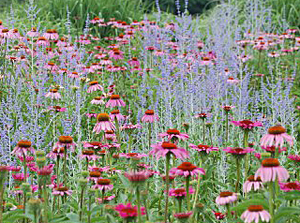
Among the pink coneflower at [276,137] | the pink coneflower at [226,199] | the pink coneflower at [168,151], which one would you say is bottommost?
the pink coneflower at [226,199]

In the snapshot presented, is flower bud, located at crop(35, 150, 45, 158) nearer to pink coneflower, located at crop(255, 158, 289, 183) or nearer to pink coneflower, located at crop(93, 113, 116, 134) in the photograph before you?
pink coneflower, located at crop(93, 113, 116, 134)

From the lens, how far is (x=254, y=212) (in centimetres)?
172

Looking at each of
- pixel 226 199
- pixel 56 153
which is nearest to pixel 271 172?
pixel 226 199

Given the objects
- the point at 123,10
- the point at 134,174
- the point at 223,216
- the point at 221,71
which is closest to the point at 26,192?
the point at 134,174

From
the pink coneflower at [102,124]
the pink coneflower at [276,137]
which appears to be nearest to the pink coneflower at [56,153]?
the pink coneflower at [102,124]

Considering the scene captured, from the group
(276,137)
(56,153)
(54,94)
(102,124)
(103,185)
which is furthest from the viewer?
(54,94)

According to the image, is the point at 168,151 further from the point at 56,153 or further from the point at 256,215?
the point at 56,153

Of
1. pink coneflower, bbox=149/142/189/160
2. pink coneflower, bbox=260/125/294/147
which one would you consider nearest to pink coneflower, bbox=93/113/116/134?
pink coneflower, bbox=149/142/189/160

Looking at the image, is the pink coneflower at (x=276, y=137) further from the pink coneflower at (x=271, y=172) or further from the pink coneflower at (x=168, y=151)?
the pink coneflower at (x=168, y=151)

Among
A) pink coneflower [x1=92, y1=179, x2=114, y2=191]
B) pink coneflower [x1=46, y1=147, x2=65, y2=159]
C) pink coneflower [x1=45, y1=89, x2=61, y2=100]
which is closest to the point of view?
pink coneflower [x1=92, y1=179, x2=114, y2=191]

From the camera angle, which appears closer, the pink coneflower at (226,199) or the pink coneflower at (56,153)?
the pink coneflower at (226,199)

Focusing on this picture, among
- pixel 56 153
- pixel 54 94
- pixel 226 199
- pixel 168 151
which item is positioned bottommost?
pixel 226 199

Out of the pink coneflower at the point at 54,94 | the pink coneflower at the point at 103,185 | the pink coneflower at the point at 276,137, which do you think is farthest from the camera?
the pink coneflower at the point at 54,94

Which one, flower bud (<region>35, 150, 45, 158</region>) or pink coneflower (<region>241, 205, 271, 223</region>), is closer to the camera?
pink coneflower (<region>241, 205, 271, 223</region>)
